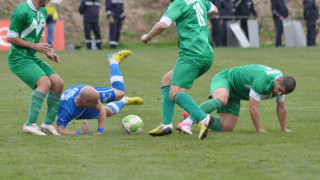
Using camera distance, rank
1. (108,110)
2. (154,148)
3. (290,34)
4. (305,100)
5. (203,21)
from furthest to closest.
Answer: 1. (290,34)
2. (305,100)
3. (108,110)
4. (203,21)
5. (154,148)

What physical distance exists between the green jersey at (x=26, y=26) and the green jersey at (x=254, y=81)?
108 inches

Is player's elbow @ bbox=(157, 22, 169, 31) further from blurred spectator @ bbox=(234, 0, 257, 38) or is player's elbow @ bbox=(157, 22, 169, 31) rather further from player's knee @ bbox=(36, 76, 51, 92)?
blurred spectator @ bbox=(234, 0, 257, 38)

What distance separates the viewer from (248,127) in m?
10.7

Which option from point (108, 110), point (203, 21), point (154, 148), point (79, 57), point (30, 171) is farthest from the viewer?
point (79, 57)

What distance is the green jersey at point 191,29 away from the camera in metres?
9.28

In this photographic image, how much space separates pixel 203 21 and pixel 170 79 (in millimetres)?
955

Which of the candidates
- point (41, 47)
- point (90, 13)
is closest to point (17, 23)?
point (41, 47)

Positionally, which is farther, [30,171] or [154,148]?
[154,148]

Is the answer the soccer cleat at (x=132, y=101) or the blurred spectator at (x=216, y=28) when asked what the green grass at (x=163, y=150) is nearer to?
the soccer cleat at (x=132, y=101)

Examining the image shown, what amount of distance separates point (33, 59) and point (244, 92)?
2925 mm

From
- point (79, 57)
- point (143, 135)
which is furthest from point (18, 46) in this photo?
point (79, 57)

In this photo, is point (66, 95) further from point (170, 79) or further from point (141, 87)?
point (141, 87)

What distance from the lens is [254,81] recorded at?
969 cm

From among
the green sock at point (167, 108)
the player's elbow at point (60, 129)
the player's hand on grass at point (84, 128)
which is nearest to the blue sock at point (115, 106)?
the player's elbow at point (60, 129)
